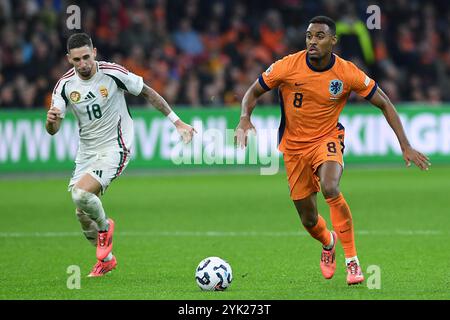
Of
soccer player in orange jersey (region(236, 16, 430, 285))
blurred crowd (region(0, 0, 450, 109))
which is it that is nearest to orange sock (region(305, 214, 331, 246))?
soccer player in orange jersey (region(236, 16, 430, 285))

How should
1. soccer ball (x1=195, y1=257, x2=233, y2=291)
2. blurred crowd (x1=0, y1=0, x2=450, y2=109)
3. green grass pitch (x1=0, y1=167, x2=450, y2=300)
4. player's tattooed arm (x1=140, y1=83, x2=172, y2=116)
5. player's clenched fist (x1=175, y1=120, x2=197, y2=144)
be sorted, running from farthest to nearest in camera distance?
blurred crowd (x1=0, y1=0, x2=450, y2=109), player's tattooed arm (x1=140, y1=83, x2=172, y2=116), player's clenched fist (x1=175, y1=120, x2=197, y2=144), green grass pitch (x1=0, y1=167, x2=450, y2=300), soccer ball (x1=195, y1=257, x2=233, y2=291)

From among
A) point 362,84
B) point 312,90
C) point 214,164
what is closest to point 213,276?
point 312,90

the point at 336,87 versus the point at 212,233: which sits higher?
the point at 336,87

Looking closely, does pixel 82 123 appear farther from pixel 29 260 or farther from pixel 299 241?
pixel 299 241

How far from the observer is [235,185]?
1884 cm

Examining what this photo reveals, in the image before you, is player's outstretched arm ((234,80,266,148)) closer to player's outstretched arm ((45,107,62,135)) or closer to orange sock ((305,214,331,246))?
orange sock ((305,214,331,246))

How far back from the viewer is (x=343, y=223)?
875 centimetres

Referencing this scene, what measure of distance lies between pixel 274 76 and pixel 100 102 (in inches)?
68.4

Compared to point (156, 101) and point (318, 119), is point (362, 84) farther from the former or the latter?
point (156, 101)

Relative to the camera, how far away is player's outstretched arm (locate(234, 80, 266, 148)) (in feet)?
28.5

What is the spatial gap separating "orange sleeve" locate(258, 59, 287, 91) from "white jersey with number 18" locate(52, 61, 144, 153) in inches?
50.6

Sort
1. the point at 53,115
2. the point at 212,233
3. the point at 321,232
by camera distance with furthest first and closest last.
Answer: the point at 212,233 → the point at 321,232 → the point at 53,115

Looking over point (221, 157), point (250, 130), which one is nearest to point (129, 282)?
point (250, 130)

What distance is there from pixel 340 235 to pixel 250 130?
3.75 feet
